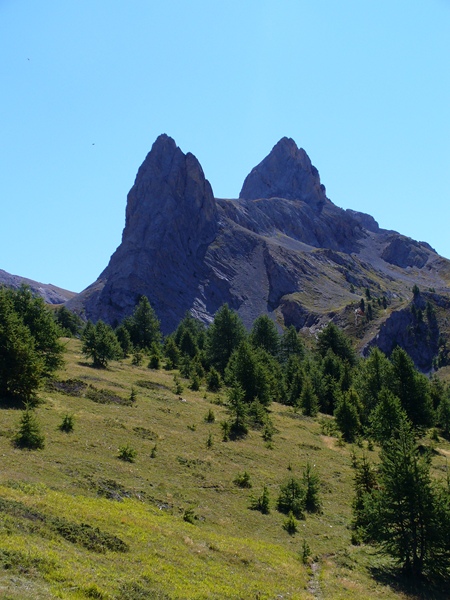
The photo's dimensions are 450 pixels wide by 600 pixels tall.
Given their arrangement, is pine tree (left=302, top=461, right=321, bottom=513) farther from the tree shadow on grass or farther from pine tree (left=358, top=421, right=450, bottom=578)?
the tree shadow on grass

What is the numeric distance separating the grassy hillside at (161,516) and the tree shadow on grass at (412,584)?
5.5 inches

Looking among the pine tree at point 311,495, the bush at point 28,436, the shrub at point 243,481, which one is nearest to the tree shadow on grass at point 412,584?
the pine tree at point 311,495

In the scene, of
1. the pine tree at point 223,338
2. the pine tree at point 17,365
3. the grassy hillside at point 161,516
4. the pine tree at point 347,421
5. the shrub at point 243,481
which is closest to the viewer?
the grassy hillside at point 161,516

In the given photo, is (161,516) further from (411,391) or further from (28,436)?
(411,391)

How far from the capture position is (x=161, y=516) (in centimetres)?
2339

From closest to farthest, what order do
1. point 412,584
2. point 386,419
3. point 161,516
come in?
point 412,584 → point 161,516 → point 386,419

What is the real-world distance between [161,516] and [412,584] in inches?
499

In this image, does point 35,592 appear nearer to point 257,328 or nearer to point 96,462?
point 96,462

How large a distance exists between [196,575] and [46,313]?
39596 millimetres

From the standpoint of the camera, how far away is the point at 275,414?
5781cm

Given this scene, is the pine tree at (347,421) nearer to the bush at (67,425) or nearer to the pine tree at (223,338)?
the bush at (67,425)

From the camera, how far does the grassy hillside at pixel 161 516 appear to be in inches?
609

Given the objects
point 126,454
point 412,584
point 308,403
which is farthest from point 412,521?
point 308,403

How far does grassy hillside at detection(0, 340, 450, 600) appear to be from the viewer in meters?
15.5
